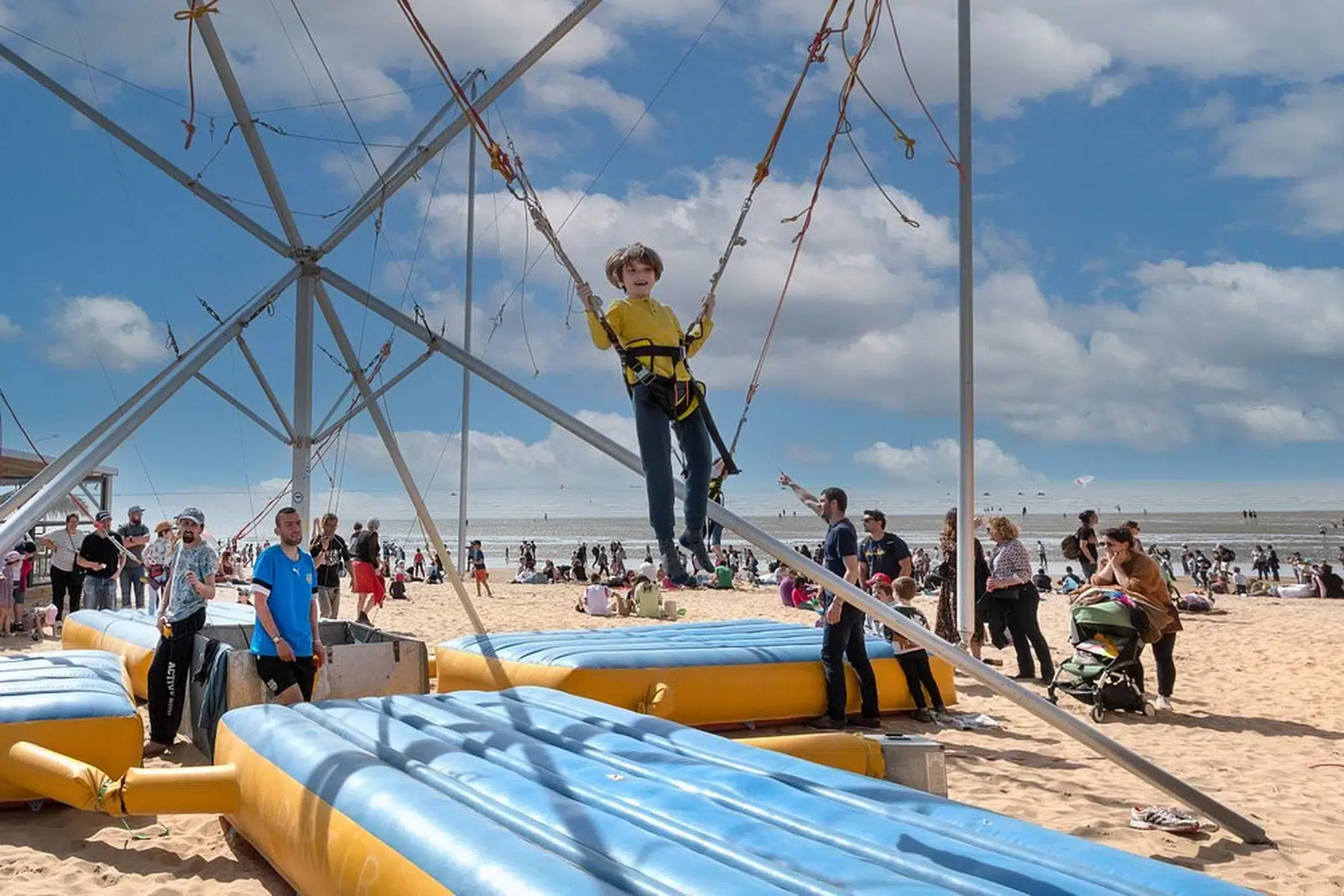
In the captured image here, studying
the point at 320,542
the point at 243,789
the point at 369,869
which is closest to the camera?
the point at 369,869

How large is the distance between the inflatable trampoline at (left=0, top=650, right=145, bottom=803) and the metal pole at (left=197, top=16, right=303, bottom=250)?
4.41 m

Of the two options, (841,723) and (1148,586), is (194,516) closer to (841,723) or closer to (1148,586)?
(841,723)

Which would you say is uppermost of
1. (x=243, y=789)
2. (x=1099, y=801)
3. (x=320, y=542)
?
(x=320, y=542)

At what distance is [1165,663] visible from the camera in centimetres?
909

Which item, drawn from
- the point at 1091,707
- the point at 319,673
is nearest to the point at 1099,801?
the point at 1091,707

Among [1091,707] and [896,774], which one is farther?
[1091,707]

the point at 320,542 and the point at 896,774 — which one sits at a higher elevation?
the point at 320,542

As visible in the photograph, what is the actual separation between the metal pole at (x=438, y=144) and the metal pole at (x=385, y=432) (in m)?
0.60

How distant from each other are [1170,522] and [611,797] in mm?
105818

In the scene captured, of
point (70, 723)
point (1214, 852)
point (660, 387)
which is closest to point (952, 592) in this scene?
point (1214, 852)

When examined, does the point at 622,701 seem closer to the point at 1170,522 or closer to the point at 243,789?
the point at 243,789

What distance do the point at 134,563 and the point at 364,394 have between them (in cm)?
833

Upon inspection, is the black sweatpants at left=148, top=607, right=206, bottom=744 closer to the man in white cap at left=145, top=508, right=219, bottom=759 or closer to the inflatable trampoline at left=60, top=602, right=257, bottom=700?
the man in white cap at left=145, top=508, right=219, bottom=759

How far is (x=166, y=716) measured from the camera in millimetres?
7230
